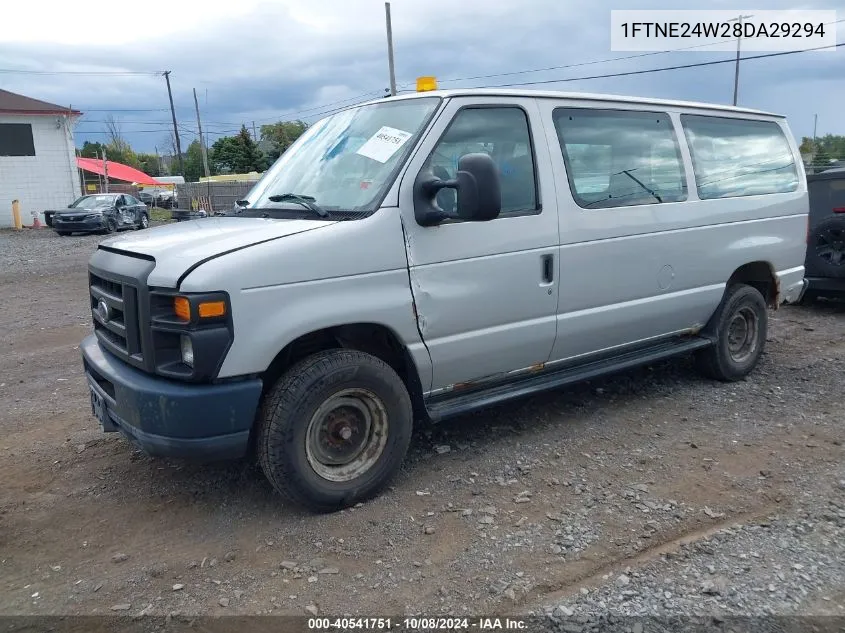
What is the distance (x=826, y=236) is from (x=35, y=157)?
30304 mm

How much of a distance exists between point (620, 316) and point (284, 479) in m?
2.52

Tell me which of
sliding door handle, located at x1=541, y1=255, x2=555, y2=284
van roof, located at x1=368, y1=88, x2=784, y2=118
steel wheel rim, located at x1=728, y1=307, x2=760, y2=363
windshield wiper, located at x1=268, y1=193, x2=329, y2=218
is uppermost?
van roof, located at x1=368, y1=88, x2=784, y2=118

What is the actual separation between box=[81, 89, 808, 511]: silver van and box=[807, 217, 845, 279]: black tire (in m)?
3.35

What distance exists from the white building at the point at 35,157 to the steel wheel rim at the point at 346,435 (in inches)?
1196

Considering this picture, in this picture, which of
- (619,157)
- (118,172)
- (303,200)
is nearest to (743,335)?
(619,157)

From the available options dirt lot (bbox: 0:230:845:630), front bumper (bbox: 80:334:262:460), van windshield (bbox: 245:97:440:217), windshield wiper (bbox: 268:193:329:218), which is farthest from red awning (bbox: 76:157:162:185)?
front bumper (bbox: 80:334:262:460)

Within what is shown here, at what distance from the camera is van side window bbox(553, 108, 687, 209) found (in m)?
4.44

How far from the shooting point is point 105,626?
2828 millimetres

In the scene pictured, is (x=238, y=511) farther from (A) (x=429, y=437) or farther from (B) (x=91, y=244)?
(B) (x=91, y=244)

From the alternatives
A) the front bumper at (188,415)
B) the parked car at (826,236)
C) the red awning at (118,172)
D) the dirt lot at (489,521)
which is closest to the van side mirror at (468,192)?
the front bumper at (188,415)

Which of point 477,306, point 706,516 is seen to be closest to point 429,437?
point 477,306

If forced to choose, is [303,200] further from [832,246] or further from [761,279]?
[832,246]

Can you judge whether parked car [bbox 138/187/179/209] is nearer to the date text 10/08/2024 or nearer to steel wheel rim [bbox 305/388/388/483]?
steel wheel rim [bbox 305/388/388/483]

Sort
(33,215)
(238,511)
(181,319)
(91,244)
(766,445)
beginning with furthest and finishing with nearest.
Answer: (33,215)
(91,244)
(766,445)
(238,511)
(181,319)
